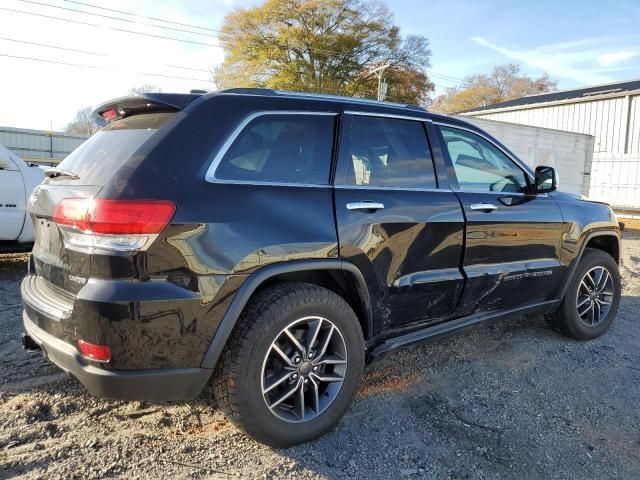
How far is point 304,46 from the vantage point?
3603cm

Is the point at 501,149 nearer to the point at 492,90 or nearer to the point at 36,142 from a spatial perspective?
the point at 36,142

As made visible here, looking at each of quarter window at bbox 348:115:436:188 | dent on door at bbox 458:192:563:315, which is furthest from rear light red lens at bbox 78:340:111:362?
dent on door at bbox 458:192:563:315

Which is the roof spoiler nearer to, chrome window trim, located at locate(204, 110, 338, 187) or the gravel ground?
chrome window trim, located at locate(204, 110, 338, 187)

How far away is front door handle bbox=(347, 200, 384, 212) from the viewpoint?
2841 millimetres

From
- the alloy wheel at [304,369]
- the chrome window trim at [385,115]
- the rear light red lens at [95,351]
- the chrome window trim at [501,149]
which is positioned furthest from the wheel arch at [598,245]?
the rear light red lens at [95,351]

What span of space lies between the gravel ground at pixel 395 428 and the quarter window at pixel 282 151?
1.35 m

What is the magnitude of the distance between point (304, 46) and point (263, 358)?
36575mm

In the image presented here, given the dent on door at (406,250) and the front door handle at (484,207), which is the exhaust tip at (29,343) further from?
the front door handle at (484,207)

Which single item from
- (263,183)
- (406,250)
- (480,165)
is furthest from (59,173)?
(480,165)

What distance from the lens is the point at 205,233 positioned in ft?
7.55

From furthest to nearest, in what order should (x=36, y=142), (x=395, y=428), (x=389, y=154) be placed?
1. (x=36, y=142)
2. (x=389, y=154)
3. (x=395, y=428)

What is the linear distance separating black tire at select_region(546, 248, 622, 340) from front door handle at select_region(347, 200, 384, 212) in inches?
93.8

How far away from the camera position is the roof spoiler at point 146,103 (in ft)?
8.45

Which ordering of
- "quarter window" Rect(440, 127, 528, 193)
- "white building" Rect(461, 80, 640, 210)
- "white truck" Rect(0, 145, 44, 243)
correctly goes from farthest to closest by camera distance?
"white building" Rect(461, 80, 640, 210) → "white truck" Rect(0, 145, 44, 243) → "quarter window" Rect(440, 127, 528, 193)
